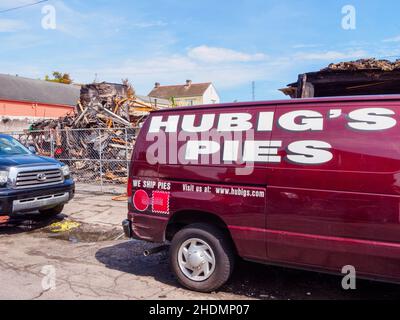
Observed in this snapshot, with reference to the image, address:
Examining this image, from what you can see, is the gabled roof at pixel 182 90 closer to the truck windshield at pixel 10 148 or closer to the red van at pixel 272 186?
the truck windshield at pixel 10 148

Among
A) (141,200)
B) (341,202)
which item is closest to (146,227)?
(141,200)

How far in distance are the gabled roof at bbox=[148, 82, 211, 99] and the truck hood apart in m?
56.7

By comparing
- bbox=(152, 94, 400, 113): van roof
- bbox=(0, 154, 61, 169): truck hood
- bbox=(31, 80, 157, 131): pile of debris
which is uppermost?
bbox=(31, 80, 157, 131): pile of debris

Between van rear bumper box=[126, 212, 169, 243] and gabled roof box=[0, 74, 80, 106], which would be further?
gabled roof box=[0, 74, 80, 106]

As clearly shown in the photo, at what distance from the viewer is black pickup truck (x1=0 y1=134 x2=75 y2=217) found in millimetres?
7121

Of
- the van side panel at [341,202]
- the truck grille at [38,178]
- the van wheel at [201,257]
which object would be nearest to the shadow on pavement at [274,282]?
the van wheel at [201,257]

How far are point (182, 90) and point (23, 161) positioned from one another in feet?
201

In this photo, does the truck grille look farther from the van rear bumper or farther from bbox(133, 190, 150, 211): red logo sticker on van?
bbox(133, 190, 150, 211): red logo sticker on van

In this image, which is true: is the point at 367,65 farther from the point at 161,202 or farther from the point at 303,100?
A: the point at 161,202

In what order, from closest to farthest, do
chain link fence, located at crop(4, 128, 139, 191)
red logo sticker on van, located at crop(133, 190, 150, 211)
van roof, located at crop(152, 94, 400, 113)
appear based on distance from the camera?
van roof, located at crop(152, 94, 400, 113) < red logo sticker on van, located at crop(133, 190, 150, 211) < chain link fence, located at crop(4, 128, 139, 191)

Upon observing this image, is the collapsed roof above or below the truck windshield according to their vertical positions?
above

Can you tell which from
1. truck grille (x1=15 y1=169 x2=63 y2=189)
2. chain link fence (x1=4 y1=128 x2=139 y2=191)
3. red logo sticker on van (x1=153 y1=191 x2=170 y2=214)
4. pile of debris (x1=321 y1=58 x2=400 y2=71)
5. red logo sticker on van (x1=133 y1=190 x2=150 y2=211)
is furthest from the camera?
chain link fence (x1=4 y1=128 x2=139 y2=191)

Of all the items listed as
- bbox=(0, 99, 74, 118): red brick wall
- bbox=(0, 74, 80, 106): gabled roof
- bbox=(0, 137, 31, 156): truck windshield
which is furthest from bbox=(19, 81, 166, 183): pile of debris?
bbox=(0, 74, 80, 106): gabled roof
